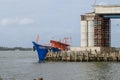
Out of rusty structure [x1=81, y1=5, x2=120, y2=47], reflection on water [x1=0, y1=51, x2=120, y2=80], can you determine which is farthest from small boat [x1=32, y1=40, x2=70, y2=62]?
reflection on water [x1=0, y1=51, x2=120, y2=80]

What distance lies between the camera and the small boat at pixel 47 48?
11556 centimetres

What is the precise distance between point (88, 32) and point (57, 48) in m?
10.8

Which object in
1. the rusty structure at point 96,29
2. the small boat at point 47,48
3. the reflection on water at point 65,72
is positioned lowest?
the reflection on water at point 65,72

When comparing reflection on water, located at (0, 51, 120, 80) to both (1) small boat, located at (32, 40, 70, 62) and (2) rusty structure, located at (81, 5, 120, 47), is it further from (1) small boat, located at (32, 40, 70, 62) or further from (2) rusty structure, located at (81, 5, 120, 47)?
(1) small boat, located at (32, 40, 70, 62)

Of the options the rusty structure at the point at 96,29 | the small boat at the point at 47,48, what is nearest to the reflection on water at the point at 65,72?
the rusty structure at the point at 96,29

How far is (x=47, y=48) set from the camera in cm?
11712

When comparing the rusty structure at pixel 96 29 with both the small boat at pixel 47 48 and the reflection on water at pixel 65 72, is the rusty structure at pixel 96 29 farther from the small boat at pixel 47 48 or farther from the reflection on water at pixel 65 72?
the reflection on water at pixel 65 72

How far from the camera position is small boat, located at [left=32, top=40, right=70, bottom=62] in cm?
11556

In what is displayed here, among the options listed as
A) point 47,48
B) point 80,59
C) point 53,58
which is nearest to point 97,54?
point 80,59

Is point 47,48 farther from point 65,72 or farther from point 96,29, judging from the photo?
point 65,72

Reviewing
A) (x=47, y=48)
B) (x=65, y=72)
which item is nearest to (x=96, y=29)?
(x=47, y=48)

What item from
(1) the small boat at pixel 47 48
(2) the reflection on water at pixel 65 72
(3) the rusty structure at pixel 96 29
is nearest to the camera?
(2) the reflection on water at pixel 65 72

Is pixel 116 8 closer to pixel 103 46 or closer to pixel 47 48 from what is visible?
pixel 103 46

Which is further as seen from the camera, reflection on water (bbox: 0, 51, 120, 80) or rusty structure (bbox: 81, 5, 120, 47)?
rusty structure (bbox: 81, 5, 120, 47)
